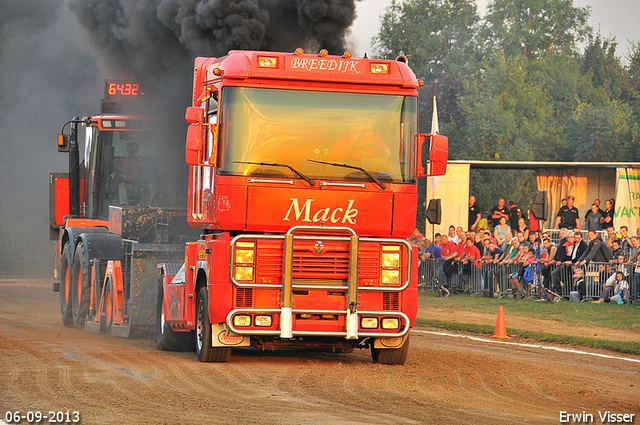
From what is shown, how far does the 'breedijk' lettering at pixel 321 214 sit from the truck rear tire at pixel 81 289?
6.68 meters

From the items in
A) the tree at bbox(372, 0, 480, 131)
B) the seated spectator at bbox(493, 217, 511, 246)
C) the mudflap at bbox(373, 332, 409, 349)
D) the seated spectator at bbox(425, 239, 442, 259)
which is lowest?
the mudflap at bbox(373, 332, 409, 349)

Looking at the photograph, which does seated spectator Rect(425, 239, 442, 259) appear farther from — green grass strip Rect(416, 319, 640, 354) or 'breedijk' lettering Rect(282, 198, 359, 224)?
'breedijk' lettering Rect(282, 198, 359, 224)

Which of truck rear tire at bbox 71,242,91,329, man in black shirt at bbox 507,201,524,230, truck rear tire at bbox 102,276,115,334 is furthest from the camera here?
man in black shirt at bbox 507,201,524,230

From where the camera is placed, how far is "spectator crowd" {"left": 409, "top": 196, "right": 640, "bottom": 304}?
20.4 meters

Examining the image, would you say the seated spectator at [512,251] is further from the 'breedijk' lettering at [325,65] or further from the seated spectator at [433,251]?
the 'breedijk' lettering at [325,65]

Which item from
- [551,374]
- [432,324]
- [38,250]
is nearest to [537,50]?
[38,250]

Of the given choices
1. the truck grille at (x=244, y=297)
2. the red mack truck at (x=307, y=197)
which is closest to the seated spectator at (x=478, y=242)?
the red mack truck at (x=307, y=197)

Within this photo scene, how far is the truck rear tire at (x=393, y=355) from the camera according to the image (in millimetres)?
11188

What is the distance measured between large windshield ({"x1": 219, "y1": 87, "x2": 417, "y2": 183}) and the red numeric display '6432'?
6.72 m

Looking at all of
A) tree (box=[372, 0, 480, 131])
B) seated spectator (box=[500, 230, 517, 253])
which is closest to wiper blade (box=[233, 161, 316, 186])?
seated spectator (box=[500, 230, 517, 253])

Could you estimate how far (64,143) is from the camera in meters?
17.5

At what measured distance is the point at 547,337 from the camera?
1534 centimetres

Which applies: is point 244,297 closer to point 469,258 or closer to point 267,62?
point 267,62

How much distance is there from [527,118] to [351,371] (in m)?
53.0
